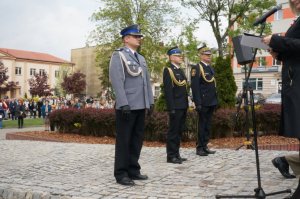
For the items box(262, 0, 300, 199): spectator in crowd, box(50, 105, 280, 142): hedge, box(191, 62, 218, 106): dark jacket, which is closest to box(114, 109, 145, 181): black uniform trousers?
box(191, 62, 218, 106): dark jacket

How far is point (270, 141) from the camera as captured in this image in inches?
415

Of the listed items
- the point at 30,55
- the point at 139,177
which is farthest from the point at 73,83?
the point at 139,177

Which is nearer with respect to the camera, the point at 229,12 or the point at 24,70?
the point at 229,12

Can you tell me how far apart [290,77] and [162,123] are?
7.19 metres

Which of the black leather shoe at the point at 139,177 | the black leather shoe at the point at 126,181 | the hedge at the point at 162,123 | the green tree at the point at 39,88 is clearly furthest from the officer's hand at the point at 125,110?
the green tree at the point at 39,88

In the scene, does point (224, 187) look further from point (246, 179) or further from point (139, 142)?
point (139, 142)

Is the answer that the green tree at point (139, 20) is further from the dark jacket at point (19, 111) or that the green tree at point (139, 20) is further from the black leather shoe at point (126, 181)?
the black leather shoe at point (126, 181)

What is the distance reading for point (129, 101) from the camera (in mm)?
5652

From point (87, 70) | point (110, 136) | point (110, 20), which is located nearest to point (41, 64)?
point (87, 70)

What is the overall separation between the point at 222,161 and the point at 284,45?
3780 millimetres

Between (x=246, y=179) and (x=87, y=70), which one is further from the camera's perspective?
(x=87, y=70)

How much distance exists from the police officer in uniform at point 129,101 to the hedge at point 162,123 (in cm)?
398

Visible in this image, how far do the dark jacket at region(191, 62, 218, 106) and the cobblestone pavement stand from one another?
1106 mm

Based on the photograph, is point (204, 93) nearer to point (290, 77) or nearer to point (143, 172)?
point (143, 172)
